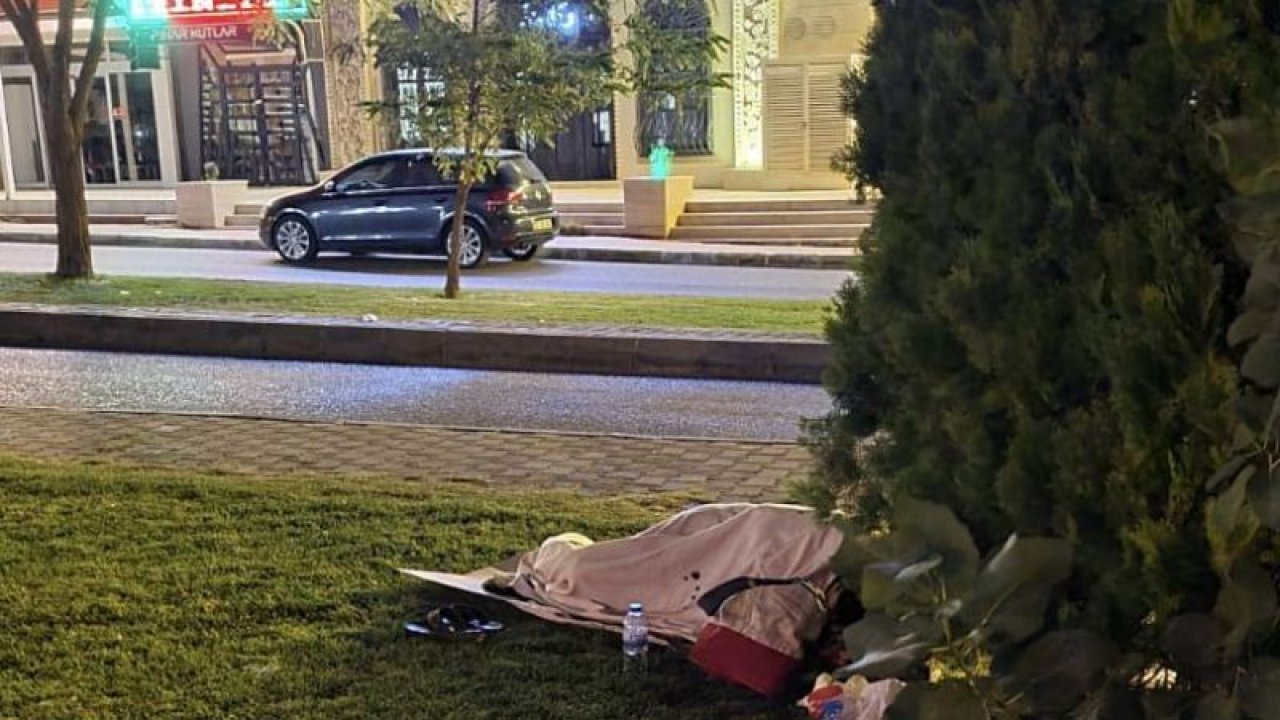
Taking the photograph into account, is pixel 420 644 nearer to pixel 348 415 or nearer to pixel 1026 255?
pixel 1026 255

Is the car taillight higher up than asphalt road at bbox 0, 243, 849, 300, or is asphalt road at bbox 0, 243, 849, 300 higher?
the car taillight

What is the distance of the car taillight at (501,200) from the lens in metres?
17.3

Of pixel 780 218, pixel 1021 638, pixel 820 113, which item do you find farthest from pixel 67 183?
pixel 820 113

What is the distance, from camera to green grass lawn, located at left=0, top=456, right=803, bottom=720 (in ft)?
11.5

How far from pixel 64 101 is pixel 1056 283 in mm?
13174

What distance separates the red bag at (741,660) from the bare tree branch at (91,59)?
1187 centimetres

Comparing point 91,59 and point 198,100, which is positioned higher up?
point 198,100

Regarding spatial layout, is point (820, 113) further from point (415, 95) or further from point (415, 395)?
point (415, 395)

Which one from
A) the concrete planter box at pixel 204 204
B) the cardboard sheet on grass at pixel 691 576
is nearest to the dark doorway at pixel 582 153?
the concrete planter box at pixel 204 204

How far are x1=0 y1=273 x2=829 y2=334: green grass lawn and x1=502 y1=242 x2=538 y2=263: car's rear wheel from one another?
3.77m

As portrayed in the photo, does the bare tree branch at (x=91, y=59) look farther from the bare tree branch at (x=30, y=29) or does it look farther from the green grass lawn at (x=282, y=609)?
the green grass lawn at (x=282, y=609)

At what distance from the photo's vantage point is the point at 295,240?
1850cm

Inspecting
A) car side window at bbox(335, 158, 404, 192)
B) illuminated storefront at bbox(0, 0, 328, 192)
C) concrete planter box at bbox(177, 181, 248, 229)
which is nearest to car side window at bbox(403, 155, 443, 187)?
car side window at bbox(335, 158, 404, 192)

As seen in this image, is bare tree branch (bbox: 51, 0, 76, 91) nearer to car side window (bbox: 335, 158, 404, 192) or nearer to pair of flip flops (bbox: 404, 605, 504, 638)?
car side window (bbox: 335, 158, 404, 192)
